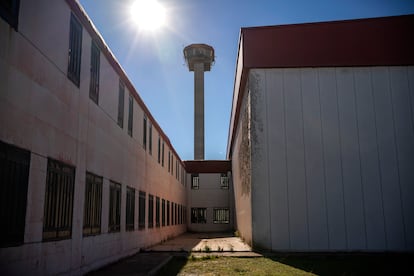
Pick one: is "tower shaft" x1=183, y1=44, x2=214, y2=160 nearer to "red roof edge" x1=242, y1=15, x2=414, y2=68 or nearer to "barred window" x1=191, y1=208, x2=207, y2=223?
"barred window" x1=191, y1=208, x2=207, y2=223

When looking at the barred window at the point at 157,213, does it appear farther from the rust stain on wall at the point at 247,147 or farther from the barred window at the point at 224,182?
the barred window at the point at 224,182

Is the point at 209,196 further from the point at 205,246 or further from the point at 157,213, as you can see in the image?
the point at 205,246

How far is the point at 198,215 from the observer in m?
33.9

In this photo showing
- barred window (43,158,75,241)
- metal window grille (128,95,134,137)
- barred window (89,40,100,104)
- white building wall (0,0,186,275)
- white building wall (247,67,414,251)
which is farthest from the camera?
metal window grille (128,95,134,137)

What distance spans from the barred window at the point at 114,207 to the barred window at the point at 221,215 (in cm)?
2248

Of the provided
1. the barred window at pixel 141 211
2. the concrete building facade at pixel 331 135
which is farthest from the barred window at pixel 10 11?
the barred window at pixel 141 211

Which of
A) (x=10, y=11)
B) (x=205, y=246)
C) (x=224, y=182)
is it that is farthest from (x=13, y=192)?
(x=224, y=182)

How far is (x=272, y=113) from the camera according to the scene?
1348 centimetres

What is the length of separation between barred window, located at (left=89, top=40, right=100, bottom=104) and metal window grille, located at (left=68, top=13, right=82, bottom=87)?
3.14 feet

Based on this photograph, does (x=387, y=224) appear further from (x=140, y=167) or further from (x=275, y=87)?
(x=140, y=167)

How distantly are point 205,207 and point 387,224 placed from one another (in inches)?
872

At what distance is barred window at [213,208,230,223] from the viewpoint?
33312 millimetres

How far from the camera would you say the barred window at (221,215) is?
3331 cm

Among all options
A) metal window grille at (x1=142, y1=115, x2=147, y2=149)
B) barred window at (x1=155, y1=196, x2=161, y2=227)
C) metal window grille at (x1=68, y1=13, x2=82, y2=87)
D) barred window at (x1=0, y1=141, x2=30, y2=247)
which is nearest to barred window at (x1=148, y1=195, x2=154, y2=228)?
barred window at (x1=155, y1=196, x2=161, y2=227)
